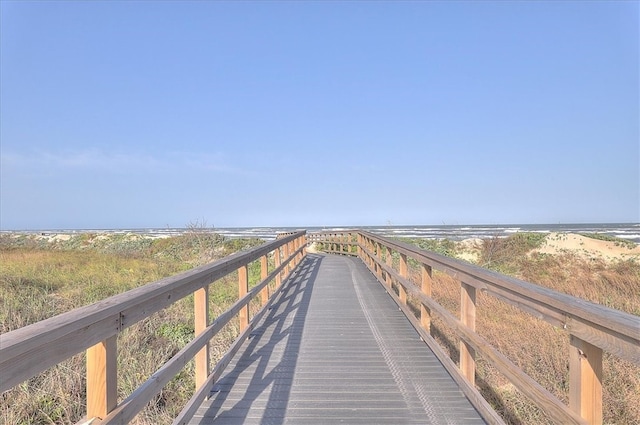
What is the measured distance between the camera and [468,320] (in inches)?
136

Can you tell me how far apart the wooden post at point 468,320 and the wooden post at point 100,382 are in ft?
8.52

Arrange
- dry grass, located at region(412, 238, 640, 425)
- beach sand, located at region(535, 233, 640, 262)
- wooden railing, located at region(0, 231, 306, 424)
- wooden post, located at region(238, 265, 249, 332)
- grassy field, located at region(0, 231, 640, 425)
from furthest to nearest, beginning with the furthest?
beach sand, located at region(535, 233, 640, 262)
wooden post, located at region(238, 265, 249, 332)
grassy field, located at region(0, 231, 640, 425)
dry grass, located at region(412, 238, 640, 425)
wooden railing, located at region(0, 231, 306, 424)

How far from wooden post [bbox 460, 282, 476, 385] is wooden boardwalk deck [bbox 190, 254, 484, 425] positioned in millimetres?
219

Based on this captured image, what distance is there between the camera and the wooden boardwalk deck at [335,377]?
328 centimetres

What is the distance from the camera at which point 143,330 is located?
6613 mm

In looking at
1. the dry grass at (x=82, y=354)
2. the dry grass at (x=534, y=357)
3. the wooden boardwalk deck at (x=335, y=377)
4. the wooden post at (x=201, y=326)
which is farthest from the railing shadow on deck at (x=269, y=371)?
the dry grass at (x=534, y=357)

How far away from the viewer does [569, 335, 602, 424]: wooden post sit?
6.31 ft

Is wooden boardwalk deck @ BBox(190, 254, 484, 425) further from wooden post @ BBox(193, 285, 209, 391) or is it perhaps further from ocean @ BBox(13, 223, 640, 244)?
ocean @ BBox(13, 223, 640, 244)

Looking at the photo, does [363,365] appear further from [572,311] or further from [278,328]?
[572,311]

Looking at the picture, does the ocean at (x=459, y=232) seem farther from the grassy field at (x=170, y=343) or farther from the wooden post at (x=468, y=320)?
the wooden post at (x=468, y=320)

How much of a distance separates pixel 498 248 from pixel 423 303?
19.8 m

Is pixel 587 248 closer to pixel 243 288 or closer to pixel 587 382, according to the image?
pixel 243 288

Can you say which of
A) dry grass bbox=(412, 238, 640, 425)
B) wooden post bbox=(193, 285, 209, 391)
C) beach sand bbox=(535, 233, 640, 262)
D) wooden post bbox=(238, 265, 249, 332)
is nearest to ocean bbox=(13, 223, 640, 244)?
beach sand bbox=(535, 233, 640, 262)

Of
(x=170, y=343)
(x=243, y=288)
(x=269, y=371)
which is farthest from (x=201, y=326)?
(x=170, y=343)
